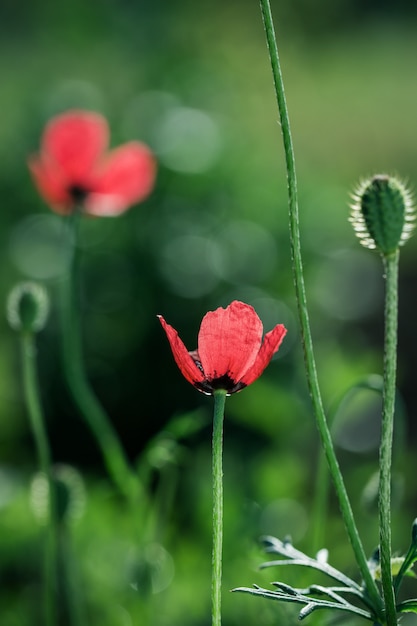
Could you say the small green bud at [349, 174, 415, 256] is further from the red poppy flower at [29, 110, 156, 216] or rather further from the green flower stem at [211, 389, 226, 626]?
the red poppy flower at [29, 110, 156, 216]

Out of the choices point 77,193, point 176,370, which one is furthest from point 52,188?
point 176,370

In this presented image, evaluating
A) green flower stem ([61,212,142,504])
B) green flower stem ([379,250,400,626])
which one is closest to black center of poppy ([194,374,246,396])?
green flower stem ([379,250,400,626])

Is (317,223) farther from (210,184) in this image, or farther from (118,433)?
(118,433)

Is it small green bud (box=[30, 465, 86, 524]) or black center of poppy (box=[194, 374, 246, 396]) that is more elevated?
black center of poppy (box=[194, 374, 246, 396])

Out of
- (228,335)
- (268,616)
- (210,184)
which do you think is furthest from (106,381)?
(228,335)

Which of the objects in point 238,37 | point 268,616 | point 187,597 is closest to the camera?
point 268,616

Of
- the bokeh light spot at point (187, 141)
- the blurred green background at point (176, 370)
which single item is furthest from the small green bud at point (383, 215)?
the bokeh light spot at point (187, 141)

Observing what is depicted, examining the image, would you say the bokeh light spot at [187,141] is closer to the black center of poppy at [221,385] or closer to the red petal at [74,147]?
the red petal at [74,147]
